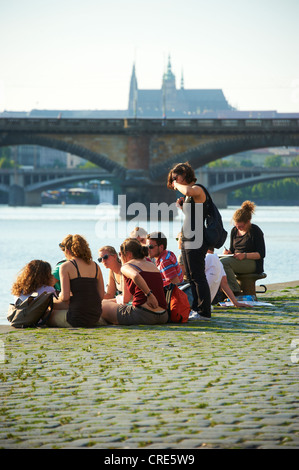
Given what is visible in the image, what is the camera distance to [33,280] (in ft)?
25.1

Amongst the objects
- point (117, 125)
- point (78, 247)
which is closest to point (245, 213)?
point (78, 247)

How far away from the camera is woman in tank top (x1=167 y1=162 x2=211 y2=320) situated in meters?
7.71

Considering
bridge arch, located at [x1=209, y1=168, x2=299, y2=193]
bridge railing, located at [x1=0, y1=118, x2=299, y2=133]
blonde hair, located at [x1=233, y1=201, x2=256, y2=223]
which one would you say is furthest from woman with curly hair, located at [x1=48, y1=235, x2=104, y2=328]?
bridge arch, located at [x1=209, y1=168, x2=299, y2=193]

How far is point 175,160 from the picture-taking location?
5419cm

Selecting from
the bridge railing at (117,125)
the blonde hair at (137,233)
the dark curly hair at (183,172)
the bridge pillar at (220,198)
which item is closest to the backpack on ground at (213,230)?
the dark curly hair at (183,172)

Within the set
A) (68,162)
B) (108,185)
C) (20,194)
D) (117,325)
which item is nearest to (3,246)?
(117,325)

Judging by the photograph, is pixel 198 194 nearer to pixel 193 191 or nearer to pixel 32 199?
pixel 193 191

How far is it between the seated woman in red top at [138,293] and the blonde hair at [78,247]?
1.01 ft

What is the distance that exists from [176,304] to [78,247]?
0.96m

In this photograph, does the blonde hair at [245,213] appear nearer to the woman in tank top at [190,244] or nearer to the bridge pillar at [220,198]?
the woman in tank top at [190,244]

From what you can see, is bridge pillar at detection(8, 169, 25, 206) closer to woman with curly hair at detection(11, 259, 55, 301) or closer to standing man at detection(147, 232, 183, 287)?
standing man at detection(147, 232, 183, 287)

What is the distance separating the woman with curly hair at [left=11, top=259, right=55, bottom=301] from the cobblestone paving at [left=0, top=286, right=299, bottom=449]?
0.36 meters
